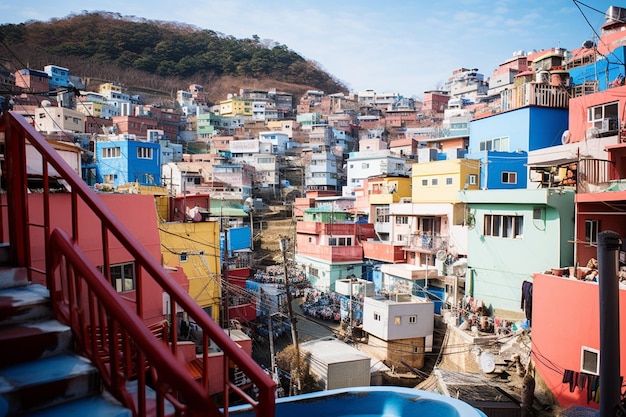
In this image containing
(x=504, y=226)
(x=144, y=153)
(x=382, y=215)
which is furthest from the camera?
(x=144, y=153)

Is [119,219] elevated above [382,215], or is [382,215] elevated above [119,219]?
[119,219]

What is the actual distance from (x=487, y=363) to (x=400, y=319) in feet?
19.5

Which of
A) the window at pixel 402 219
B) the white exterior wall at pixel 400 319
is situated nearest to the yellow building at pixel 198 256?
the white exterior wall at pixel 400 319

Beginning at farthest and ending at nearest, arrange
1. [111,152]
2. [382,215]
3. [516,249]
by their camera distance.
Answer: [111,152] < [382,215] < [516,249]

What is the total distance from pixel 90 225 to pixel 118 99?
78.8 m

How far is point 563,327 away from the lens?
471 inches

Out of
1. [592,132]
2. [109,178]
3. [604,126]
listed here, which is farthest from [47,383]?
[109,178]

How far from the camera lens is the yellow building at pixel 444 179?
1100 inches

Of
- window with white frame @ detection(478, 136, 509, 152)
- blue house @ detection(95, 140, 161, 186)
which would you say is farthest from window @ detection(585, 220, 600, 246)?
blue house @ detection(95, 140, 161, 186)

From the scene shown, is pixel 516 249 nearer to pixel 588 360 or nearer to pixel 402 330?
pixel 402 330

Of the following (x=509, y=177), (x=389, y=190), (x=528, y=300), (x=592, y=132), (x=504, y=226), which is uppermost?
(x=592, y=132)

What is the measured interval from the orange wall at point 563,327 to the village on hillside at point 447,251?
54 mm

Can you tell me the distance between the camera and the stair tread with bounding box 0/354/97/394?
222 centimetres

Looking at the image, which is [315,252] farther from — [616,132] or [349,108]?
[349,108]
